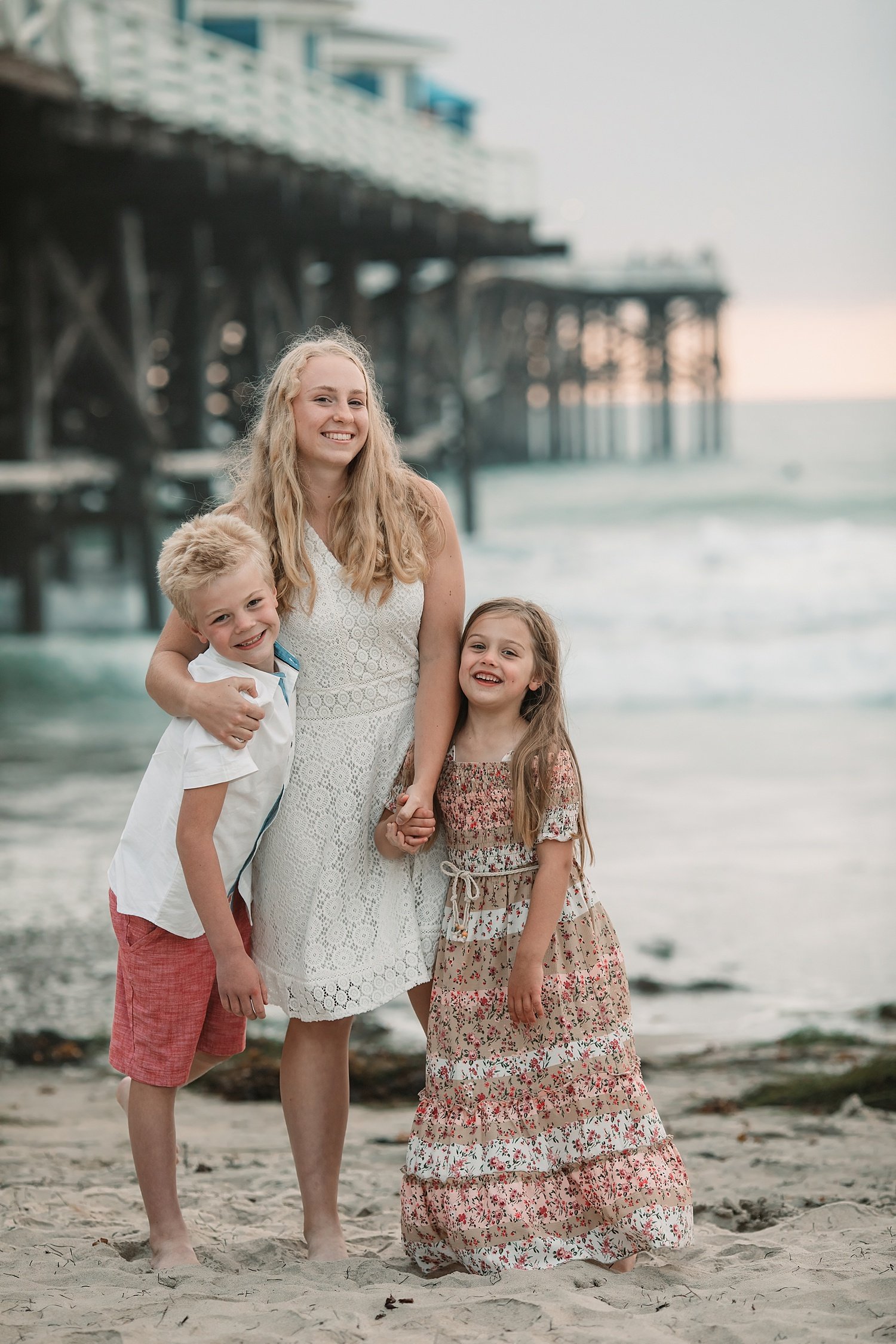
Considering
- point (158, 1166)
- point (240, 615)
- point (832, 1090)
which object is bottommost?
point (832, 1090)

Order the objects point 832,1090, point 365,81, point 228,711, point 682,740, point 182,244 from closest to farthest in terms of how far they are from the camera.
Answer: point 228,711
point 832,1090
point 682,740
point 182,244
point 365,81

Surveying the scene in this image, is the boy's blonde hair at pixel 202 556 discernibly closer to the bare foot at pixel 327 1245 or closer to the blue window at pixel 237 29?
the bare foot at pixel 327 1245

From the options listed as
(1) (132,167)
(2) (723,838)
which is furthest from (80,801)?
(1) (132,167)

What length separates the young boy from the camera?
2.51 m

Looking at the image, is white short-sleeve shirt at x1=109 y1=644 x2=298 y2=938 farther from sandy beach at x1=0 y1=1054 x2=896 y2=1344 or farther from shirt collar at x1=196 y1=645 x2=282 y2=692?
sandy beach at x1=0 y1=1054 x2=896 y2=1344

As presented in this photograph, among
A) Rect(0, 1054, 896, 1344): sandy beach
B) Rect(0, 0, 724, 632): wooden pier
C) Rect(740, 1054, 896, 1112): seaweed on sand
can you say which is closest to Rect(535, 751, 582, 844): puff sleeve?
Rect(0, 1054, 896, 1344): sandy beach

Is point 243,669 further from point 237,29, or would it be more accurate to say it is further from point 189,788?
point 237,29

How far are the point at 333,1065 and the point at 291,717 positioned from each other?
71 cm

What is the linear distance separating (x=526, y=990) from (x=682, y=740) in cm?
964

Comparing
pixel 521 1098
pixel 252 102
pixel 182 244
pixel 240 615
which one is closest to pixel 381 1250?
pixel 521 1098

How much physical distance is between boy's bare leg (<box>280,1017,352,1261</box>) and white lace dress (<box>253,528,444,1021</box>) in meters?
0.11

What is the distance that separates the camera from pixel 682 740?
12.1 metres

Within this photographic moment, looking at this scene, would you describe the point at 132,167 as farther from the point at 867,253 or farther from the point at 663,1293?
the point at 867,253

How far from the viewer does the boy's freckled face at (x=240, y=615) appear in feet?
8.25
